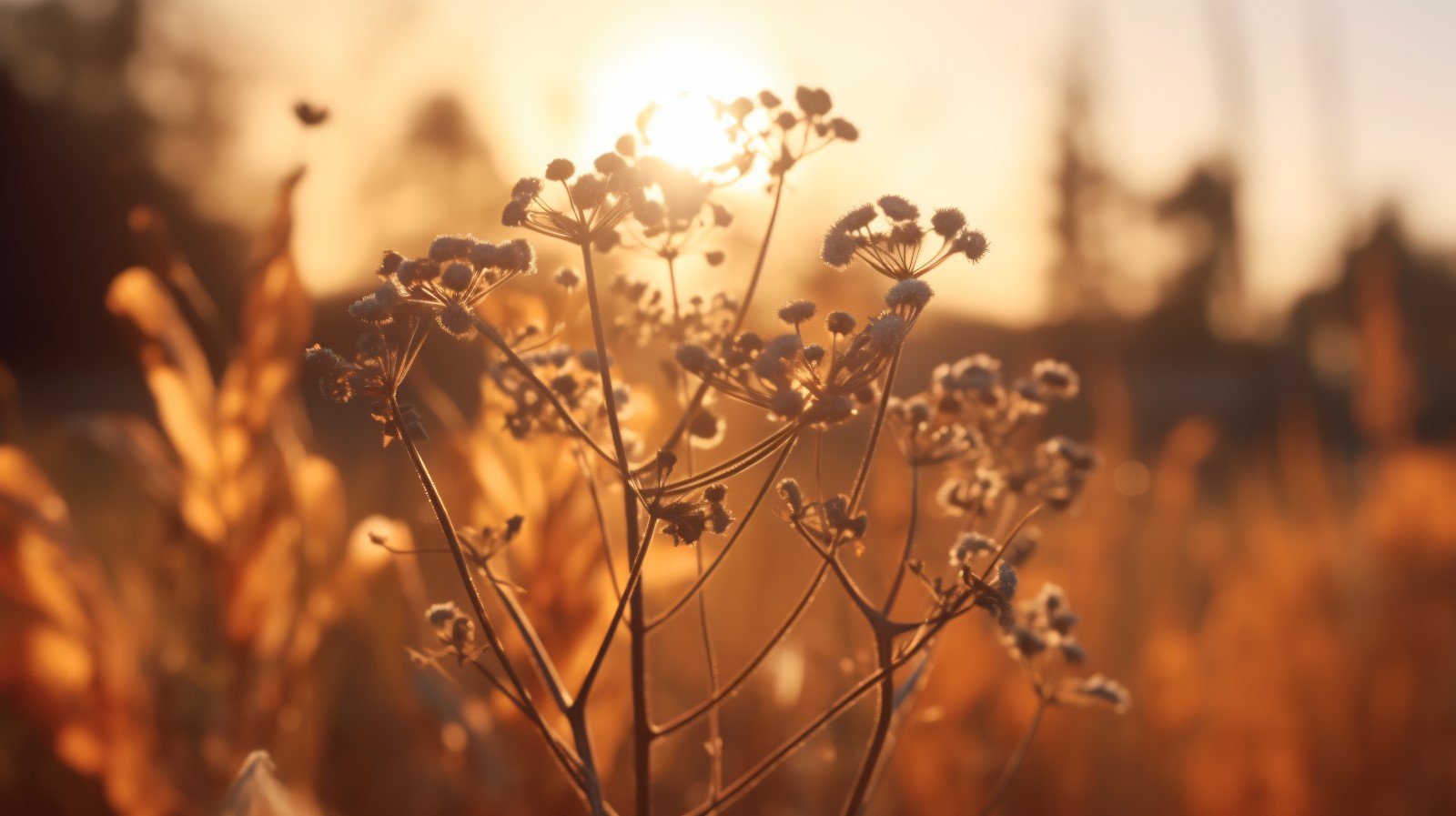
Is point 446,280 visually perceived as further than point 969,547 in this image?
No

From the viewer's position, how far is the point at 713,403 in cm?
229

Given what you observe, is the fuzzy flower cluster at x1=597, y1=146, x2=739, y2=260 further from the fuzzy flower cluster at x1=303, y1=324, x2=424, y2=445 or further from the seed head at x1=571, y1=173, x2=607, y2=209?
the fuzzy flower cluster at x1=303, y1=324, x2=424, y2=445

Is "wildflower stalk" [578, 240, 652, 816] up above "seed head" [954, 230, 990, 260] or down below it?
below

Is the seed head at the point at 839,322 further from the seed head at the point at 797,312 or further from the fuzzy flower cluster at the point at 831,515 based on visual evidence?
the fuzzy flower cluster at the point at 831,515

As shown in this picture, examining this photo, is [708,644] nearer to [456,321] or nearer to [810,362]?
[810,362]

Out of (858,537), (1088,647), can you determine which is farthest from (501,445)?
(1088,647)

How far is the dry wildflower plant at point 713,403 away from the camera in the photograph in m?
1.78

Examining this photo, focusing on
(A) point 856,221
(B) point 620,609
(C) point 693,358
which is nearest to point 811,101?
(A) point 856,221

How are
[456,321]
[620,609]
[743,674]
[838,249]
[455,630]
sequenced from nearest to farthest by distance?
[620,609]
[456,321]
[455,630]
[743,674]
[838,249]

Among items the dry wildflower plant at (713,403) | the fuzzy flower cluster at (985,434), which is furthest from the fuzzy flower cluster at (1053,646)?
the fuzzy flower cluster at (985,434)

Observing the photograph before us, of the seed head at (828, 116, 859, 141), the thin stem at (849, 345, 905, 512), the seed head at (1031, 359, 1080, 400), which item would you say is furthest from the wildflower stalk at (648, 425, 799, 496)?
the seed head at (1031, 359, 1080, 400)

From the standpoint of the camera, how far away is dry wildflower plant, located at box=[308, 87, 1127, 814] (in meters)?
1.78

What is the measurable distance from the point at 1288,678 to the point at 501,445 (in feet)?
14.6

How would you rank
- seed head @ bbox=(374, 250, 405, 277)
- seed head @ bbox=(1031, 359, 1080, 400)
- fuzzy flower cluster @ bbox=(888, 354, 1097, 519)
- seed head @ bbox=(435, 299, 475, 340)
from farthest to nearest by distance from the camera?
seed head @ bbox=(1031, 359, 1080, 400) → fuzzy flower cluster @ bbox=(888, 354, 1097, 519) → seed head @ bbox=(374, 250, 405, 277) → seed head @ bbox=(435, 299, 475, 340)
